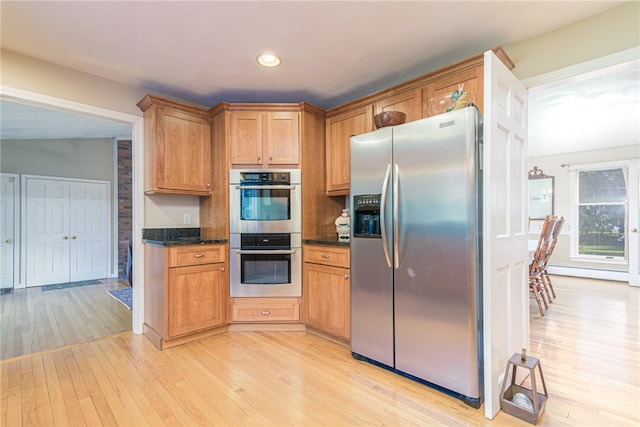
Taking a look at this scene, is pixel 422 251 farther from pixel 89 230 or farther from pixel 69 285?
pixel 89 230

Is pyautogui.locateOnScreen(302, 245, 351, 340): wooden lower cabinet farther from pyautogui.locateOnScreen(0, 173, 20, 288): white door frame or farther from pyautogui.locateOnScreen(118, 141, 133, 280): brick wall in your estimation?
pyautogui.locateOnScreen(0, 173, 20, 288): white door frame

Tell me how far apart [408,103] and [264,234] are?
179 centimetres

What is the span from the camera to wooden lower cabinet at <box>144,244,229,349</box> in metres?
2.65

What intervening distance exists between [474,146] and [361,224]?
0.96m

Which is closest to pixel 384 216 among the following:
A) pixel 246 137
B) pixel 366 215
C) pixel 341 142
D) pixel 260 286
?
pixel 366 215

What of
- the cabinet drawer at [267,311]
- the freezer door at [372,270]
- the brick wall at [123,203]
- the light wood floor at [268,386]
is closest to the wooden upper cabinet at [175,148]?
the cabinet drawer at [267,311]

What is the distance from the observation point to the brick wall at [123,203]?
6.20 metres

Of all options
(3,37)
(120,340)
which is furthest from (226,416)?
(3,37)

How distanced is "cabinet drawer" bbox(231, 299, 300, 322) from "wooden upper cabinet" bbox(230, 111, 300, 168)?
1391 mm

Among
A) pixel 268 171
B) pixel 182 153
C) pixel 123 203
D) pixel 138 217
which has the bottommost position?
pixel 138 217

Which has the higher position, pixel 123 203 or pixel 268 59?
pixel 268 59

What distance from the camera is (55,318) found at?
11.6 feet

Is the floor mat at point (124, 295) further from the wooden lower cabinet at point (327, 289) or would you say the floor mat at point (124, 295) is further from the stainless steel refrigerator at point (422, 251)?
the stainless steel refrigerator at point (422, 251)

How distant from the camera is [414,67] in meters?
2.69
